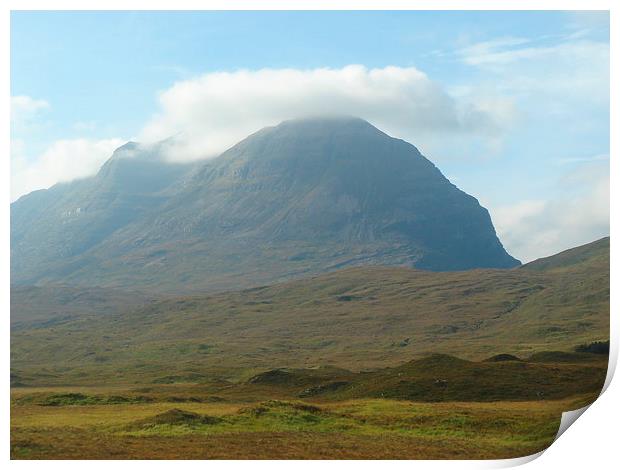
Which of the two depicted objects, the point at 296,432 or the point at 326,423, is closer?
the point at 296,432

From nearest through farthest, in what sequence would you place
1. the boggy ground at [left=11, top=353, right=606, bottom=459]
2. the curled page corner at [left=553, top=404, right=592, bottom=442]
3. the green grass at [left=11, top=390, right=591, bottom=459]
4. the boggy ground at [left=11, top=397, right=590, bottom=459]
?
the boggy ground at [left=11, top=397, right=590, bottom=459] < the green grass at [left=11, top=390, right=591, bottom=459] < the boggy ground at [left=11, top=353, right=606, bottom=459] < the curled page corner at [left=553, top=404, right=592, bottom=442]

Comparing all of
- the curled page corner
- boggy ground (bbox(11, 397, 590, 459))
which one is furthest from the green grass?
the curled page corner

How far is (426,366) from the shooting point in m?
121

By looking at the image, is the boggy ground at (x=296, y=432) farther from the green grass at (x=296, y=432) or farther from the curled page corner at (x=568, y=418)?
the curled page corner at (x=568, y=418)

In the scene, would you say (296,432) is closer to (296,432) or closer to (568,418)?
(296,432)

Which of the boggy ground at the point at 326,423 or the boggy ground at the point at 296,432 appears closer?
the boggy ground at the point at 296,432

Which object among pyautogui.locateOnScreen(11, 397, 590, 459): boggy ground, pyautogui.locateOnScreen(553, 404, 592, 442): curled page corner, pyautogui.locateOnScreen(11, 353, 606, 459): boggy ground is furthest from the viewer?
pyautogui.locateOnScreen(553, 404, 592, 442): curled page corner

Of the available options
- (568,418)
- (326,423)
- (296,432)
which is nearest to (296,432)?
(296,432)

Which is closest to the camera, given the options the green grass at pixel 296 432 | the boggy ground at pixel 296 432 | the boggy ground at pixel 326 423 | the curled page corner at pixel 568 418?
the boggy ground at pixel 296 432

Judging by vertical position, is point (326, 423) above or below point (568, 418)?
above

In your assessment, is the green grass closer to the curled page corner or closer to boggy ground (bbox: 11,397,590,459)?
boggy ground (bbox: 11,397,590,459)

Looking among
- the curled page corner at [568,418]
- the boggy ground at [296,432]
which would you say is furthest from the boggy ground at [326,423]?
the curled page corner at [568,418]

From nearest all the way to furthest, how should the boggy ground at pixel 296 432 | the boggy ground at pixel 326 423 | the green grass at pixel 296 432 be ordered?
the boggy ground at pixel 296 432
the green grass at pixel 296 432
the boggy ground at pixel 326 423
